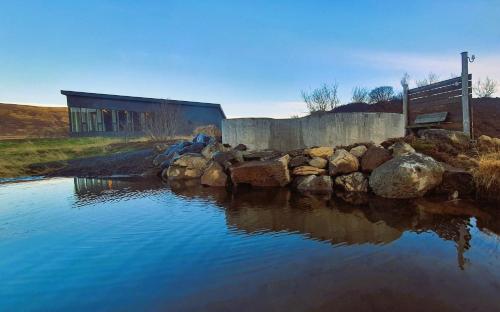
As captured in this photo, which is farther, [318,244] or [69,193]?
[69,193]

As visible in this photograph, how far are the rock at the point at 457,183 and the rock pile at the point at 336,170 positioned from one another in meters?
0.12

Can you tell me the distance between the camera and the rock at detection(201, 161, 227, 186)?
9867 mm

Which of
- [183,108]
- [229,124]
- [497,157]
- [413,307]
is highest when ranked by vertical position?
[183,108]

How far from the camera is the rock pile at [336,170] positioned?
24.4ft

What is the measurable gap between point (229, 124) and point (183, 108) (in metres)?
22.2

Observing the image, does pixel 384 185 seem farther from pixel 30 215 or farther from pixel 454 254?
pixel 30 215

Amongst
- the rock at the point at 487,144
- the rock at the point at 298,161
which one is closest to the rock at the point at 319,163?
the rock at the point at 298,161

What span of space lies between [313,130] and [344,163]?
1987mm

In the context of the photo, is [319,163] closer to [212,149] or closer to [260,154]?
[260,154]

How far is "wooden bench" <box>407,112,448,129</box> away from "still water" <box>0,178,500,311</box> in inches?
202

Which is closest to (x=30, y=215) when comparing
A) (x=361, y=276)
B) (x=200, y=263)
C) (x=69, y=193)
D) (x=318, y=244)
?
(x=69, y=193)

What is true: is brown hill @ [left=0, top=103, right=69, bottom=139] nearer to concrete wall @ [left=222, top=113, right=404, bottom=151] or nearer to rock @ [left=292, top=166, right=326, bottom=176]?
concrete wall @ [left=222, top=113, right=404, bottom=151]

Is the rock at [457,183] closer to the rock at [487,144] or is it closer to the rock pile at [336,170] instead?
the rock pile at [336,170]

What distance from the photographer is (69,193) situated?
30.2 feet
